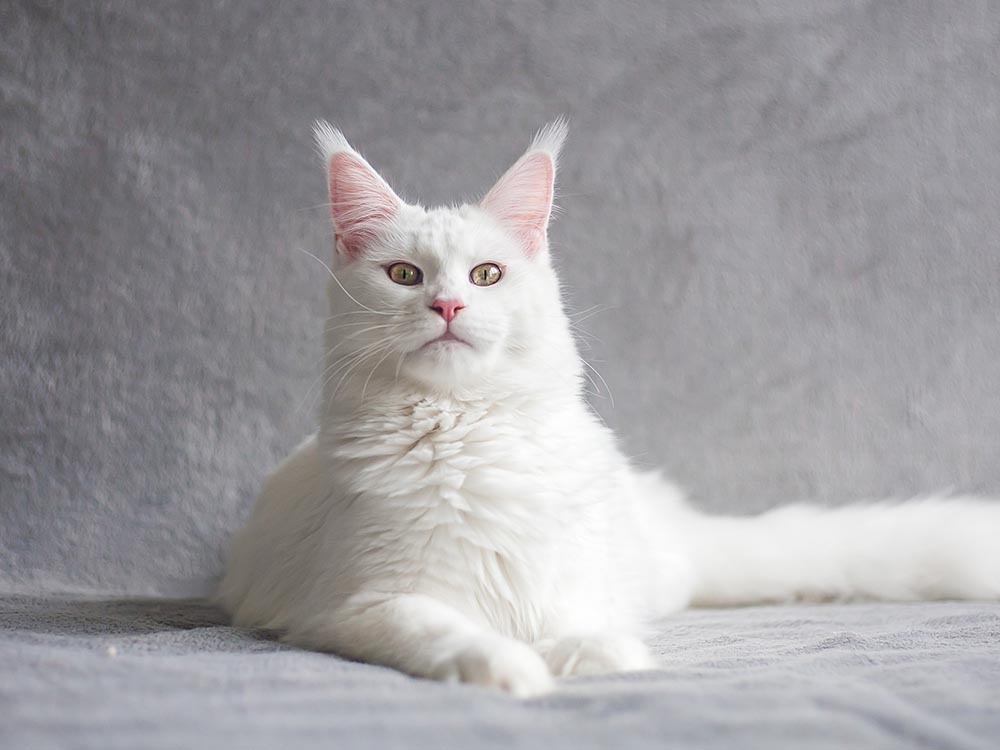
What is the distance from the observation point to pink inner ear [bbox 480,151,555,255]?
234 cm

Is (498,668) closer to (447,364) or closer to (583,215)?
(447,364)

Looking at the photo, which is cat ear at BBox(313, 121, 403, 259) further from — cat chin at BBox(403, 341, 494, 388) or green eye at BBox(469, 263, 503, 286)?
cat chin at BBox(403, 341, 494, 388)

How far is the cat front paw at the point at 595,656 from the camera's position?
5.84 ft

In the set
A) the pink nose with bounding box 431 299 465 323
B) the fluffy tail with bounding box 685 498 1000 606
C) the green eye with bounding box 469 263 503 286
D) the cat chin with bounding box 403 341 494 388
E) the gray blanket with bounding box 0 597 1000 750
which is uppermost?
the green eye with bounding box 469 263 503 286

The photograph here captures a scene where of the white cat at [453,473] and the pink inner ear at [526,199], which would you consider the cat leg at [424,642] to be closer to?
the white cat at [453,473]

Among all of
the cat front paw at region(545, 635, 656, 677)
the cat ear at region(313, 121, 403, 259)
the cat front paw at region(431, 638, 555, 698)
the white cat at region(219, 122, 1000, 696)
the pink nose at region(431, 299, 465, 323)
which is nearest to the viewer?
the cat front paw at region(431, 638, 555, 698)

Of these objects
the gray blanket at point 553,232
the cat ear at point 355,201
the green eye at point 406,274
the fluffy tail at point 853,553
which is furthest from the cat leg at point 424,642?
the fluffy tail at point 853,553

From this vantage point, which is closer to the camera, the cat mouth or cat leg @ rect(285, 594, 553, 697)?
cat leg @ rect(285, 594, 553, 697)

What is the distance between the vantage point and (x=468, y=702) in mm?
1485

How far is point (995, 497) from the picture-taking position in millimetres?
3488

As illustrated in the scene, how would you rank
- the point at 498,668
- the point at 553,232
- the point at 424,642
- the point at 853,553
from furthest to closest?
the point at 553,232
the point at 853,553
the point at 424,642
the point at 498,668

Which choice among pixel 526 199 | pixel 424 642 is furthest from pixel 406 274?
pixel 424 642

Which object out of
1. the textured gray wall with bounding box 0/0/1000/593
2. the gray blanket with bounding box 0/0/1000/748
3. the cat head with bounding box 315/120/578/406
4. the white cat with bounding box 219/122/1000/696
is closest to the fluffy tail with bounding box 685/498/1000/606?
the gray blanket with bounding box 0/0/1000/748

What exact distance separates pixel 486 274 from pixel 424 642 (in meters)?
0.81
